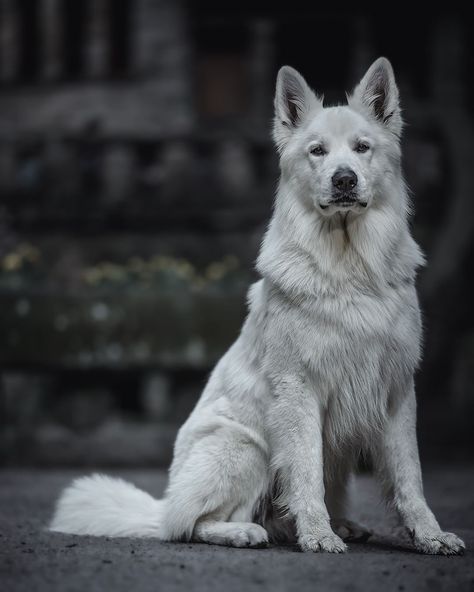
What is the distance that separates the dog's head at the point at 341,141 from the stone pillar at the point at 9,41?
486 inches

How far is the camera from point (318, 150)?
4.60m

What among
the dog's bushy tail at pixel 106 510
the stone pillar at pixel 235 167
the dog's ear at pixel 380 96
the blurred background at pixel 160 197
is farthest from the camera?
the stone pillar at pixel 235 167

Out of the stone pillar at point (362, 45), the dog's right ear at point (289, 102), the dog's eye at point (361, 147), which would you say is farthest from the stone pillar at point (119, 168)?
the dog's eye at point (361, 147)

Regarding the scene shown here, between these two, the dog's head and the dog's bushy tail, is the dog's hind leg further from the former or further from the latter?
the dog's head

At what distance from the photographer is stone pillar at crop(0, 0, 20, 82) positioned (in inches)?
636

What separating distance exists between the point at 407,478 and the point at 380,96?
6.31 feet

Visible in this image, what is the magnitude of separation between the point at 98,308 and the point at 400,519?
4939 millimetres

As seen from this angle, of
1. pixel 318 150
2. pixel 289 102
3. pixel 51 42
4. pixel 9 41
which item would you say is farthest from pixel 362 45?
pixel 318 150

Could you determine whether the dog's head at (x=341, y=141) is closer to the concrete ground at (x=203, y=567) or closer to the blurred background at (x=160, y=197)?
the concrete ground at (x=203, y=567)

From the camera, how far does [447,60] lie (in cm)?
1519

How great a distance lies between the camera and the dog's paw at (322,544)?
13.8 ft

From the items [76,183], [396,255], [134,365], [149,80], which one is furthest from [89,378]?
[149,80]

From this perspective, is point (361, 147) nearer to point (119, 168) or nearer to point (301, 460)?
point (301, 460)

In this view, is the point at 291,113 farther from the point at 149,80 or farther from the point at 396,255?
the point at 149,80
